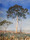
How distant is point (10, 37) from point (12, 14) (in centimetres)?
48

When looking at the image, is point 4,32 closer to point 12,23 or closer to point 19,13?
point 12,23

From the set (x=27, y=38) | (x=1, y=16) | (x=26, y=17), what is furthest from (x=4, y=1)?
(x=27, y=38)

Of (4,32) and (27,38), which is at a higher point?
(4,32)

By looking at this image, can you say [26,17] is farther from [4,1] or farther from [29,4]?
[4,1]

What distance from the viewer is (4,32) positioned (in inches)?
68.7

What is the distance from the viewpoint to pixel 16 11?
179 centimetres

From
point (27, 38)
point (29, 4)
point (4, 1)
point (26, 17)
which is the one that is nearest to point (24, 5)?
point (29, 4)

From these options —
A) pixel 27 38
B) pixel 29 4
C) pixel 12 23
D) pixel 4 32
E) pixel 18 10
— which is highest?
pixel 29 4

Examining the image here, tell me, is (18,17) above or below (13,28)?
above

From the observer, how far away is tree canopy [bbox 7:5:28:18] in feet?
5.82

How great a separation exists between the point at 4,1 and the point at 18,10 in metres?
0.36

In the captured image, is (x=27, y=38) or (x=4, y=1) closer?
(x=27, y=38)

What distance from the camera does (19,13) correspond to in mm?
1780

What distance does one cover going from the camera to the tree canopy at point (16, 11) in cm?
178
